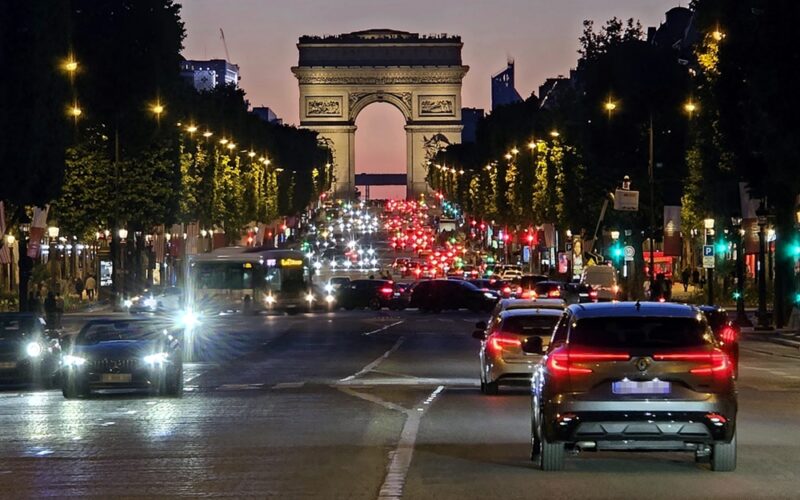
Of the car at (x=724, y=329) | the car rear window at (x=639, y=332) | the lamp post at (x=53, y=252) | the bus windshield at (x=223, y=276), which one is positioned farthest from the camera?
the bus windshield at (x=223, y=276)

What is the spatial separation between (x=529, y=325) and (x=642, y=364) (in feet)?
40.6

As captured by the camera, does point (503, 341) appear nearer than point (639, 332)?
No

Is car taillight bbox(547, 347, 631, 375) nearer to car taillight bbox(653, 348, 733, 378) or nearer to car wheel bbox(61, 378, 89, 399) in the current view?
car taillight bbox(653, 348, 733, 378)

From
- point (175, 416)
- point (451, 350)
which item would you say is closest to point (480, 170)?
point (451, 350)

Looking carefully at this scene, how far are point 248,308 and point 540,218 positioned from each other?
43.2 m

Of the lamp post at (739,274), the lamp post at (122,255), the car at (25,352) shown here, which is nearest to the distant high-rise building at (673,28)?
the lamp post at (122,255)

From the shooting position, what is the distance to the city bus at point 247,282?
79.8 metres

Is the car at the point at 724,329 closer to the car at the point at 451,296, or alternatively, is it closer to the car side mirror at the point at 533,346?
the car side mirror at the point at 533,346

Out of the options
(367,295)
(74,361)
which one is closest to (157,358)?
(74,361)

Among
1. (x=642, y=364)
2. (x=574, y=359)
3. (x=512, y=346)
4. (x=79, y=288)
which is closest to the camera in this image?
(x=642, y=364)

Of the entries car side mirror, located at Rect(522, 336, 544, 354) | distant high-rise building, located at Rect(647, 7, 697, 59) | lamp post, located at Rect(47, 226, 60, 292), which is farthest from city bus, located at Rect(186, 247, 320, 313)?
distant high-rise building, located at Rect(647, 7, 697, 59)

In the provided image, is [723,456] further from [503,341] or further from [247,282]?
[247,282]

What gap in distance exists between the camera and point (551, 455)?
16.5 metres

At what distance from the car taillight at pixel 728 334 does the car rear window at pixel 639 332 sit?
12.9 metres
